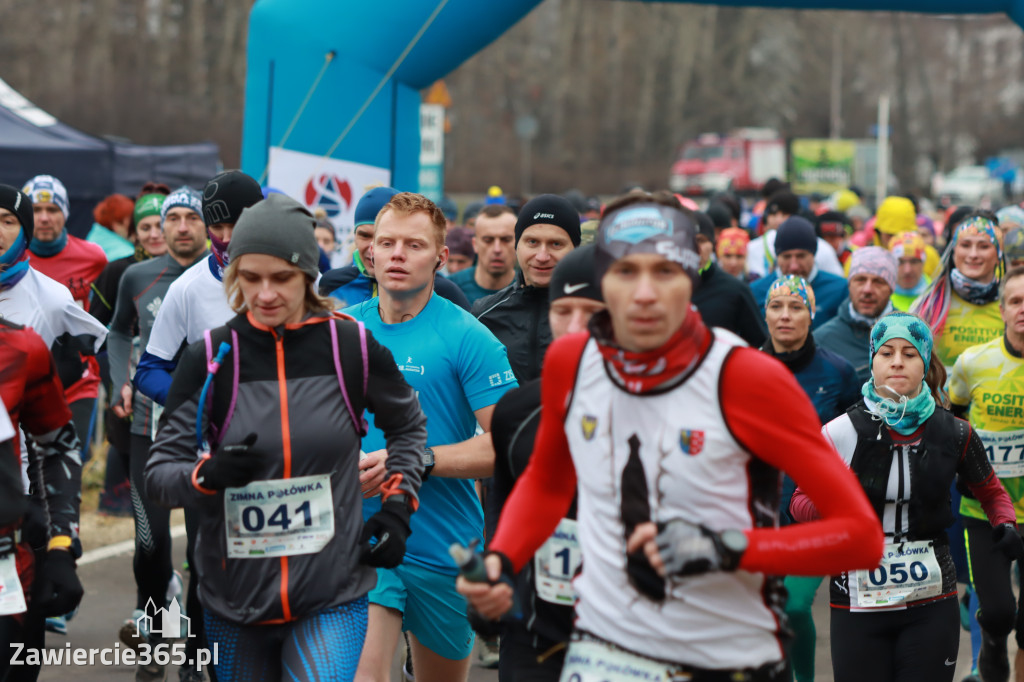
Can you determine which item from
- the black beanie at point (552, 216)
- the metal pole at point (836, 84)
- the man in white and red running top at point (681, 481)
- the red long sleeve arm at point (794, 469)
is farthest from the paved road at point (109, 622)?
the metal pole at point (836, 84)

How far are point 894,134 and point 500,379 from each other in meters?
64.9

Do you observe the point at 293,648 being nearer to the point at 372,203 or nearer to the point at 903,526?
the point at 903,526

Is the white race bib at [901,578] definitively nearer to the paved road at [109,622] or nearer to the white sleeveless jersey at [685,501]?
the paved road at [109,622]

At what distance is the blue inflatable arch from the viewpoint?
10.1m

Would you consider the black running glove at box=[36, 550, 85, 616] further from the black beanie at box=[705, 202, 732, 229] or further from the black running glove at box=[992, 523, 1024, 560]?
the black beanie at box=[705, 202, 732, 229]

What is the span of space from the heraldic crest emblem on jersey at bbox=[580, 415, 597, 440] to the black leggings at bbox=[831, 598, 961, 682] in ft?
8.03

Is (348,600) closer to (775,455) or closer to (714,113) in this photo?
(775,455)

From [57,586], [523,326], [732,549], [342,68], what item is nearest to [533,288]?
[523,326]

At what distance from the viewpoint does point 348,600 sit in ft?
12.2

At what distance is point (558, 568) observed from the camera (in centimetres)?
370

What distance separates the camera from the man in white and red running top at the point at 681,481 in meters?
2.69

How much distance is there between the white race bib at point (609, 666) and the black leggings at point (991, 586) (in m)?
3.27

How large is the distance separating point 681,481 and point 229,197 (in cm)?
282

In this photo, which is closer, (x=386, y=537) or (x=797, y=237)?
(x=386, y=537)
